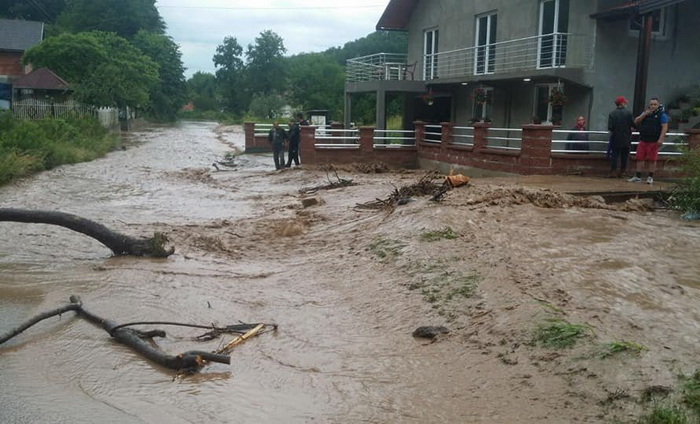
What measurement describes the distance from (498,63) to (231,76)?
92.9 metres

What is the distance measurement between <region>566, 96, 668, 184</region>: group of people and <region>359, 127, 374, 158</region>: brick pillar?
8.50 meters

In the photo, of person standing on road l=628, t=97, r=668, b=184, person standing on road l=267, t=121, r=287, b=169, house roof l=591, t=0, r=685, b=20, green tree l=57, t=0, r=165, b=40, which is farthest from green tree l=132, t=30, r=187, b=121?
person standing on road l=628, t=97, r=668, b=184

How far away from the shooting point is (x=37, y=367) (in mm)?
6008

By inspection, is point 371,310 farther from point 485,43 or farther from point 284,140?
point 485,43

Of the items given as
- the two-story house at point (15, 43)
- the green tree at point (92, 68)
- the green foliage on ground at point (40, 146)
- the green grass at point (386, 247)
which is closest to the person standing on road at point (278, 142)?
the green foliage on ground at point (40, 146)

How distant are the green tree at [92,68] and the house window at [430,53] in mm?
24269

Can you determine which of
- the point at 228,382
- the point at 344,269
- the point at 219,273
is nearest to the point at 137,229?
the point at 219,273

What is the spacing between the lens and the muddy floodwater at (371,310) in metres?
5.04

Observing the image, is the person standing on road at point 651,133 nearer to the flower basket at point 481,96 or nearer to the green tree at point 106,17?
the flower basket at point 481,96

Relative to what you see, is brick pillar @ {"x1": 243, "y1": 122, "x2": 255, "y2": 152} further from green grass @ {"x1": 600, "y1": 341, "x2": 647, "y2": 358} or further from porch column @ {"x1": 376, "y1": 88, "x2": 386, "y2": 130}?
green grass @ {"x1": 600, "y1": 341, "x2": 647, "y2": 358}

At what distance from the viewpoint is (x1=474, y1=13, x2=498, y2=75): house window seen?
23.0 metres

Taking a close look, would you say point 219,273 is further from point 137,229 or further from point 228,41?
point 228,41

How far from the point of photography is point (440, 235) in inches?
360

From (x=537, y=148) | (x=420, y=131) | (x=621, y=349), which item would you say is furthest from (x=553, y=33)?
(x=621, y=349)
